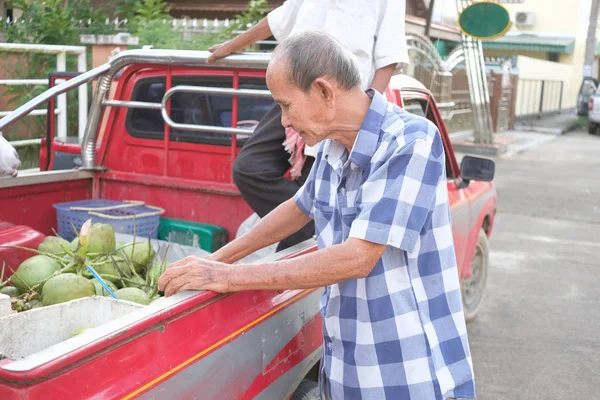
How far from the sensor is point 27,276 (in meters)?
2.57

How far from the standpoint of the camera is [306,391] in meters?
2.50

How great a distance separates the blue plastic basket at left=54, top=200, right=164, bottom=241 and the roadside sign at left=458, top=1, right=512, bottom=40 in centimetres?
1225

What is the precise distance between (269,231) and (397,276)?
623 mm

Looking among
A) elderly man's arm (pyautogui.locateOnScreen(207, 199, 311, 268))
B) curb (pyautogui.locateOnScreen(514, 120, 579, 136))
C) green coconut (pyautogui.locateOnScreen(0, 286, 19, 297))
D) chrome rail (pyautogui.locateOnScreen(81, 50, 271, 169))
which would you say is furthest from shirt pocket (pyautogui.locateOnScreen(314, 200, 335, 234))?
curb (pyautogui.locateOnScreen(514, 120, 579, 136))

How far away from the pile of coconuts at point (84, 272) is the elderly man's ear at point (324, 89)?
962mm

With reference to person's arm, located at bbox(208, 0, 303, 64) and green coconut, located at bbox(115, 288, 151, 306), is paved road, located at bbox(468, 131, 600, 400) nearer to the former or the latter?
person's arm, located at bbox(208, 0, 303, 64)

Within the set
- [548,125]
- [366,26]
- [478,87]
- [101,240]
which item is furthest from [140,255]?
[548,125]

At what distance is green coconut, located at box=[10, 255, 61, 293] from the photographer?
8.36 feet

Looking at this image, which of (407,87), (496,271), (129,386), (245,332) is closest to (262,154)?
(407,87)

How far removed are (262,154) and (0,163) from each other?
3.79ft

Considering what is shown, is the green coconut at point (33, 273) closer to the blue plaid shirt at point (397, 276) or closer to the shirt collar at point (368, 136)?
the blue plaid shirt at point (397, 276)

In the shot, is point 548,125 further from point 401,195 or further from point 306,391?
point 401,195

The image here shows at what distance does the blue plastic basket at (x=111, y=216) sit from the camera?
354 centimetres

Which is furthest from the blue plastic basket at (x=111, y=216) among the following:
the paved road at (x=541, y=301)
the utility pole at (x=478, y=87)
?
the utility pole at (x=478, y=87)
